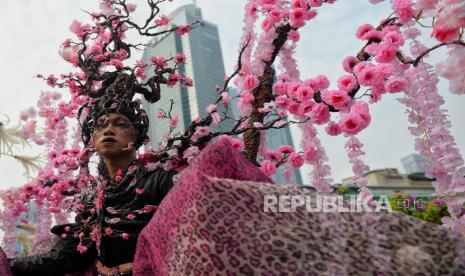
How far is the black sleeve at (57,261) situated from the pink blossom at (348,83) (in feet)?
9.07

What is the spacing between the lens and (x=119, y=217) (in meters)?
2.71

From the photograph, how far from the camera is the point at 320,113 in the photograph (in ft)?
12.2

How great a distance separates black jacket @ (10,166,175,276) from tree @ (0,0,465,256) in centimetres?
29

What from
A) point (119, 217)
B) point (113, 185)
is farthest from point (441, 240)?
point (113, 185)

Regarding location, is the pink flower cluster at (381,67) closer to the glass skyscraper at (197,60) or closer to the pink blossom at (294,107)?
the pink blossom at (294,107)

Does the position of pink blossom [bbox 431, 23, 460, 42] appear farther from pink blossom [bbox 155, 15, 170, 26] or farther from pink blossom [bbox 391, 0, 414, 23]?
pink blossom [bbox 155, 15, 170, 26]

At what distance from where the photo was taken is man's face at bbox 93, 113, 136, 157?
124 inches

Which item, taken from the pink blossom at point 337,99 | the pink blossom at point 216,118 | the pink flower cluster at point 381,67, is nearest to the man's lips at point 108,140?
the pink blossom at point 216,118

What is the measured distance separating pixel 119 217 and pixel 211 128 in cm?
133

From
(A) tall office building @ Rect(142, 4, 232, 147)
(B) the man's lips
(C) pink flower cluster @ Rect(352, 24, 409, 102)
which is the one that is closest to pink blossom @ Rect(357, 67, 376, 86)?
(C) pink flower cluster @ Rect(352, 24, 409, 102)

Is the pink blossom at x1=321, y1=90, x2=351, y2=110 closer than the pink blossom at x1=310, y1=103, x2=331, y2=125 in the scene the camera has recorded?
Yes

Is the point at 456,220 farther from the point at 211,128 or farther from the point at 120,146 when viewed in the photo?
the point at 120,146

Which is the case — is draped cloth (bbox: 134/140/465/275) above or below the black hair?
below

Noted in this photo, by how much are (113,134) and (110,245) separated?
3.31ft
